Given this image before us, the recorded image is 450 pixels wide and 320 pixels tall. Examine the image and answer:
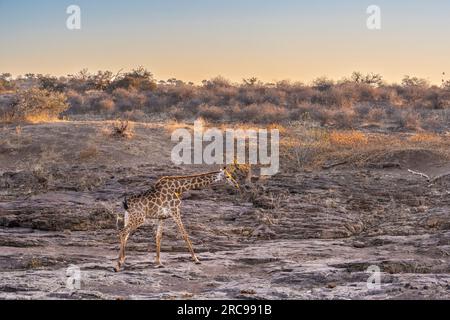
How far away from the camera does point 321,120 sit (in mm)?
29359

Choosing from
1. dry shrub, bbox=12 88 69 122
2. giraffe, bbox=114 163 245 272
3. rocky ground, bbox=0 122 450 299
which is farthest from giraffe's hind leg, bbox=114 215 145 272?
dry shrub, bbox=12 88 69 122

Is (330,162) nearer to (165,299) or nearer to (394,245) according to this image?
(394,245)

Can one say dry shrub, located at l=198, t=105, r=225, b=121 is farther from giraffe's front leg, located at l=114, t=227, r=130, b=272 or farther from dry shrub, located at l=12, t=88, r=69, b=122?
giraffe's front leg, located at l=114, t=227, r=130, b=272

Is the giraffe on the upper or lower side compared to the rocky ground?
upper

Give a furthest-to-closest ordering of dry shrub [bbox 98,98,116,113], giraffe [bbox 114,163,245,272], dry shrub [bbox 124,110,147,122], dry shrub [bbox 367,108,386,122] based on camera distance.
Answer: dry shrub [bbox 98,98,116,113] < dry shrub [bbox 124,110,147,122] < dry shrub [bbox 367,108,386,122] < giraffe [bbox 114,163,245,272]

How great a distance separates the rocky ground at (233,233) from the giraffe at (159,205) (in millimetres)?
353

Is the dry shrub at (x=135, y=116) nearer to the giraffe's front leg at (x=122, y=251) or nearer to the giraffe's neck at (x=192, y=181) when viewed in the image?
the giraffe's neck at (x=192, y=181)

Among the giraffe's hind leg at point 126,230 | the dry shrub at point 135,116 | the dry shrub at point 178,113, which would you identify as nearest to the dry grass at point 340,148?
the giraffe's hind leg at point 126,230

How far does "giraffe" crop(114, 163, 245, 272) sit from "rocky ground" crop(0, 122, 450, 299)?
0.35 metres

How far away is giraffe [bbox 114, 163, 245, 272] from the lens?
9.38 metres

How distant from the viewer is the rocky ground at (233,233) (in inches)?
321

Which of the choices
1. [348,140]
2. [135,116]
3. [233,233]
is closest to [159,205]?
[233,233]

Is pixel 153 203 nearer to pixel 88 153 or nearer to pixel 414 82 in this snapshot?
pixel 88 153
